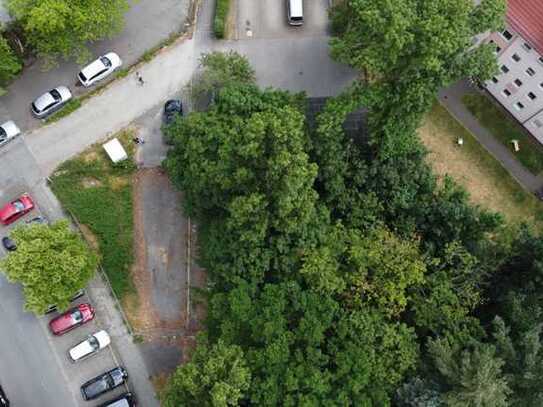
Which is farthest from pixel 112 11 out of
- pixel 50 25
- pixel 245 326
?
pixel 245 326

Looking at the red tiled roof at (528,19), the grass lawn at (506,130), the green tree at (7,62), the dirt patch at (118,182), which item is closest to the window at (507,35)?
the red tiled roof at (528,19)

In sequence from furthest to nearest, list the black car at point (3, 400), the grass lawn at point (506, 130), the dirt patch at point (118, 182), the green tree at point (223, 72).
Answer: the grass lawn at point (506, 130)
the dirt patch at point (118, 182)
the green tree at point (223, 72)
the black car at point (3, 400)

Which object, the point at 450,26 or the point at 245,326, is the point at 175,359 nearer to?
the point at 245,326

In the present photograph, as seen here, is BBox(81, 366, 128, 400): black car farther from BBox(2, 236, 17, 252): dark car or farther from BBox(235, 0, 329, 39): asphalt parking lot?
BBox(235, 0, 329, 39): asphalt parking lot

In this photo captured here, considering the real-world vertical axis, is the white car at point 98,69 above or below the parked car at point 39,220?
above

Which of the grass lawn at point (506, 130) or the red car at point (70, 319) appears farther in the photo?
the grass lawn at point (506, 130)

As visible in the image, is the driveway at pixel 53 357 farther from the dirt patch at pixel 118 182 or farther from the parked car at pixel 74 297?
the dirt patch at pixel 118 182

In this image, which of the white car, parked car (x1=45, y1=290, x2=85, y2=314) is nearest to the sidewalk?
the white car
